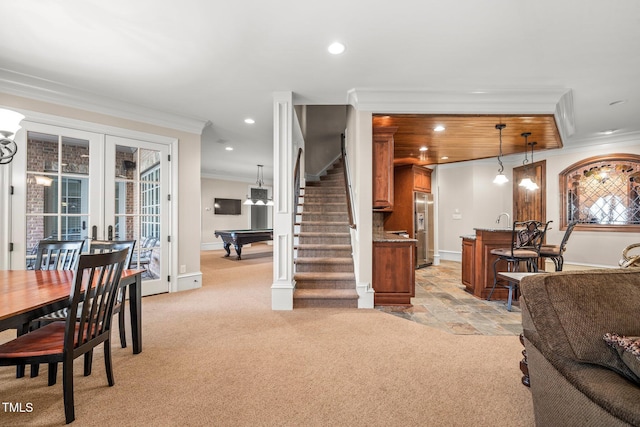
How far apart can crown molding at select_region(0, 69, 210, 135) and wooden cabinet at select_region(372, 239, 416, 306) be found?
3.43 m

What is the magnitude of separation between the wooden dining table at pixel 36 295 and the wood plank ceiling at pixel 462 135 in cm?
332

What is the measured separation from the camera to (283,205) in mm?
3525

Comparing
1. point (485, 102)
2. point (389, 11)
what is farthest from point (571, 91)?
point (389, 11)

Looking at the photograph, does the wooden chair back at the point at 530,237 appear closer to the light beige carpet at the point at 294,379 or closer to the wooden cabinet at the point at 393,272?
the wooden cabinet at the point at 393,272

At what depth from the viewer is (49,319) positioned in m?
2.11

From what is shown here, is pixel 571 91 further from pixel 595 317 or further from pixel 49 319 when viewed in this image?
pixel 49 319

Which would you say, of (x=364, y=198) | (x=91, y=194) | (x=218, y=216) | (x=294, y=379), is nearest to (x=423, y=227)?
(x=364, y=198)

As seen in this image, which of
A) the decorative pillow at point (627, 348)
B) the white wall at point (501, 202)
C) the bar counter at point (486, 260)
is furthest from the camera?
the white wall at point (501, 202)

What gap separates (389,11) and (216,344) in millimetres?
3067

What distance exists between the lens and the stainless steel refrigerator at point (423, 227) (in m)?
6.21

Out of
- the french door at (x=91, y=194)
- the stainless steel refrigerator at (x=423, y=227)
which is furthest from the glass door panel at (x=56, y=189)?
the stainless steel refrigerator at (x=423, y=227)

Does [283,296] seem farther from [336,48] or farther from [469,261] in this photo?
[469,261]

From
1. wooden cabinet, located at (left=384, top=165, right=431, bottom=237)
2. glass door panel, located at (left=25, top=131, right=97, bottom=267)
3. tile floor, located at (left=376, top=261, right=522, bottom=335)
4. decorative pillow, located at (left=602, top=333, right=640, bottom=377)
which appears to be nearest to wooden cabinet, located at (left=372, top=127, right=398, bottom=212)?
tile floor, located at (left=376, top=261, right=522, bottom=335)

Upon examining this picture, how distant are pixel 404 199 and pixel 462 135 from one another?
2.00 m
